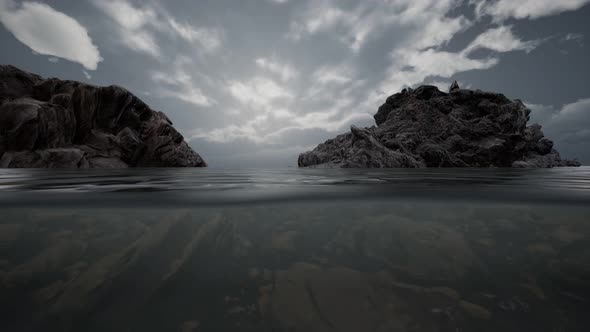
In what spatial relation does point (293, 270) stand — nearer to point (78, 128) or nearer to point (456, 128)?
point (78, 128)

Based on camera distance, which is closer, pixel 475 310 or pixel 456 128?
pixel 475 310

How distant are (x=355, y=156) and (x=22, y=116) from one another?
3849cm

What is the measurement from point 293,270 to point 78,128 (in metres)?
42.9

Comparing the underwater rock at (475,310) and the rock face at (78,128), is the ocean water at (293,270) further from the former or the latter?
the rock face at (78,128)

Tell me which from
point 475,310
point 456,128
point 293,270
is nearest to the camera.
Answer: point 475,310

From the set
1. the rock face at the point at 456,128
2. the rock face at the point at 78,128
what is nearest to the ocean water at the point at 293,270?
the rock face at the point at 78,128

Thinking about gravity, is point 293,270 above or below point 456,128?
below

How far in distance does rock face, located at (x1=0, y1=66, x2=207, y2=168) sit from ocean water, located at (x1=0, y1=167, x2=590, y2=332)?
34.0m

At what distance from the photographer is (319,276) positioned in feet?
4.94

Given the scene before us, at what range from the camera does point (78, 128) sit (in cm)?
3322

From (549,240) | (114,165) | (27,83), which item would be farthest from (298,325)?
(27,83)

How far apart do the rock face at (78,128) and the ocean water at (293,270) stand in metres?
34.0

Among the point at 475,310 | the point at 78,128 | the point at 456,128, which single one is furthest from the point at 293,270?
the point at 456,128

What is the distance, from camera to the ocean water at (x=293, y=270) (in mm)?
1153
